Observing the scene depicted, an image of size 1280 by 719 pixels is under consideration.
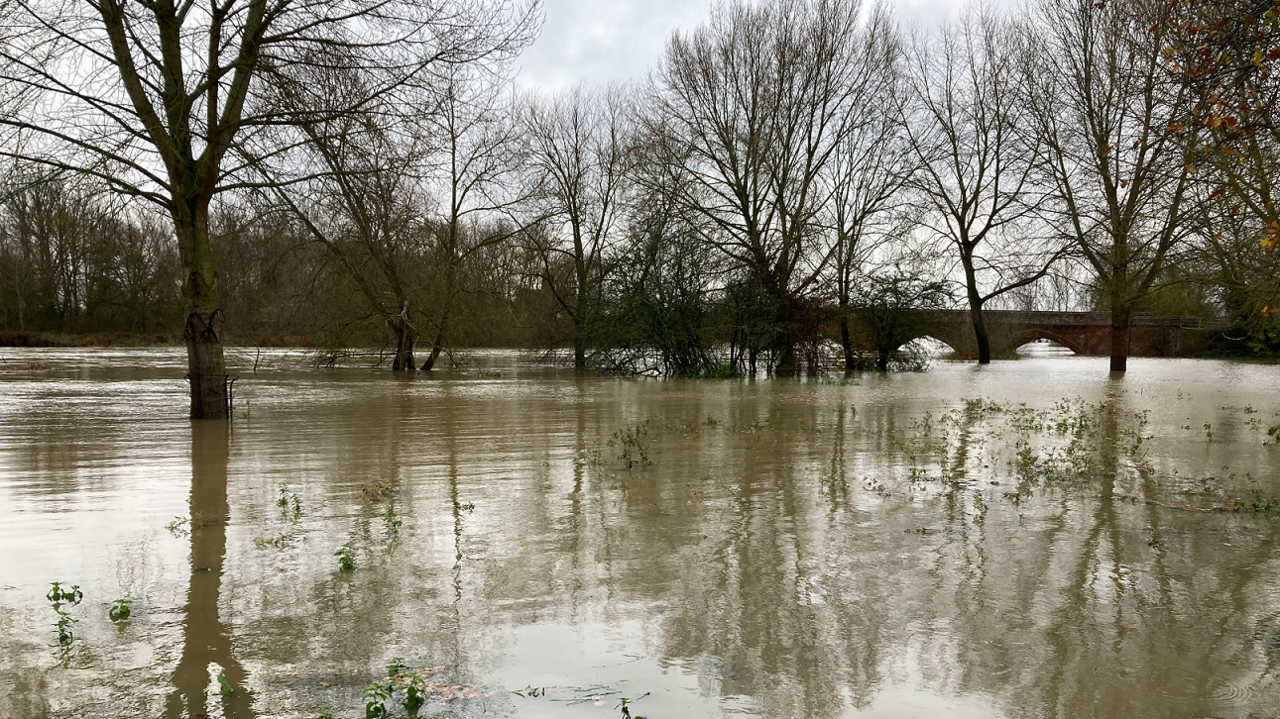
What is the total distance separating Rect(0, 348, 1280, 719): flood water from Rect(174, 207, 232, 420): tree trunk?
1.72 m

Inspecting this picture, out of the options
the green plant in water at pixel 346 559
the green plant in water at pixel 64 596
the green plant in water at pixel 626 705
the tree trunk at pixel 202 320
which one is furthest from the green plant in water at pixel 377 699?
the tree trunk at pixel 202 320

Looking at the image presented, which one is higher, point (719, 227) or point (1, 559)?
point (719, 227)

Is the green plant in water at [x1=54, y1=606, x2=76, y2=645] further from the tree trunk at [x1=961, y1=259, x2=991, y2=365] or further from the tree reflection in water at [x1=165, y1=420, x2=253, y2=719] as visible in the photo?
the tree trunk at [x1=961, y1=259, x2=991, y2=365]

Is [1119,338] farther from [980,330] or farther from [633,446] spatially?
[633,446]

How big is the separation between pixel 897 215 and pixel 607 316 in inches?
436

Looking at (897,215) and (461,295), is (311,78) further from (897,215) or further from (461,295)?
(897,215)

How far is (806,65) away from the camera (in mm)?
28609

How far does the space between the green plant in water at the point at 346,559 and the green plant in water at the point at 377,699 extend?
1753 millimetres

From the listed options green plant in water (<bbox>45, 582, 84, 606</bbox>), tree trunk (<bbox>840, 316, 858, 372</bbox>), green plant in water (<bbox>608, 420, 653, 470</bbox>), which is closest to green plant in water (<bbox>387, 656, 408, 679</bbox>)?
green plant in water (<bbox>45, 582, 84, 606</bbox>)

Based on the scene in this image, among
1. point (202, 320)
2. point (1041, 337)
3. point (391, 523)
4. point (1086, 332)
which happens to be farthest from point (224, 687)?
point (1086, 332)

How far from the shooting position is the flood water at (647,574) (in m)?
3.80

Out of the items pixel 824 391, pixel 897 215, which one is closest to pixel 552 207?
pixel 897 215

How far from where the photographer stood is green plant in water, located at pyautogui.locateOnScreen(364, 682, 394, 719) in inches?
135

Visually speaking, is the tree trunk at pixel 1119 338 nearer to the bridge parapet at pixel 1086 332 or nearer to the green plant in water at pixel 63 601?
the bridge parapet at pixel 1086 332
